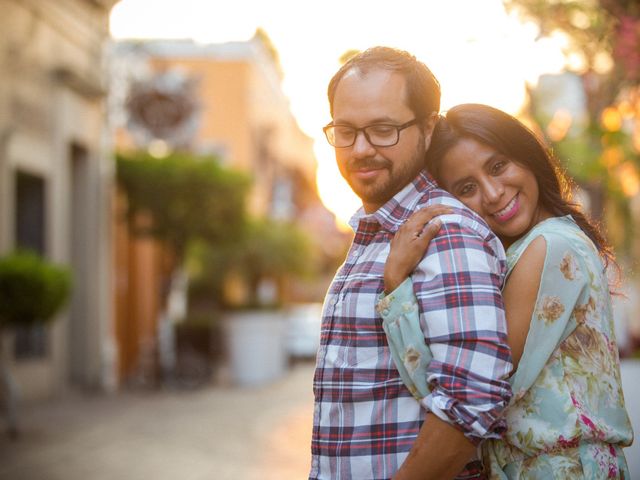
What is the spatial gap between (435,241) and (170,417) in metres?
10.8

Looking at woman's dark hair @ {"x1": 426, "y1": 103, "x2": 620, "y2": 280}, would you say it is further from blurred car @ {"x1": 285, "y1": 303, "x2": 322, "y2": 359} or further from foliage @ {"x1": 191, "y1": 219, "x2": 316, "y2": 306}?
blurred car @ {"x1": 285, "y1": 303, "x2": 322, "y2": 359}

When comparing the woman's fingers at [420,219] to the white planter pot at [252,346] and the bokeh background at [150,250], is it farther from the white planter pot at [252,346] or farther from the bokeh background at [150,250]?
the white planter pot at [252,346]

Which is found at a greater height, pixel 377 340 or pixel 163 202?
pixel 163 202

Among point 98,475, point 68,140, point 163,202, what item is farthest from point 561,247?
point 163,202

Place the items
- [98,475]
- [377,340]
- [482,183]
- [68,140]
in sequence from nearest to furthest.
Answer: [377,340] → [482,183] → [98,475] → [68,140]

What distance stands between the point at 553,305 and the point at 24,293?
293 inches

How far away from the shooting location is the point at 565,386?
2.51 m

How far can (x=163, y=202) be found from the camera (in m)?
17.1

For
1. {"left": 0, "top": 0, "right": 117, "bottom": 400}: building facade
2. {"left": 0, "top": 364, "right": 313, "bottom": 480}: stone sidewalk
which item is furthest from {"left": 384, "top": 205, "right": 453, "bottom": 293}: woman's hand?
{"left": 0, "top": 0, "right": 117, "bottom": 400}: building facade

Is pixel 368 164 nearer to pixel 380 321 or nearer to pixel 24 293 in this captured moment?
pixel 380 321

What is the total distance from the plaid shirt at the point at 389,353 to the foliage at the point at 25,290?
7.04 meters

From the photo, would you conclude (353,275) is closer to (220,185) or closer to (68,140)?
(68,140)

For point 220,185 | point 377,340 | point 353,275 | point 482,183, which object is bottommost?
point 377,340

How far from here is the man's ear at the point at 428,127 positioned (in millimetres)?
2607
